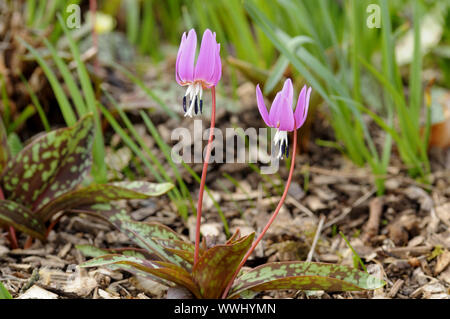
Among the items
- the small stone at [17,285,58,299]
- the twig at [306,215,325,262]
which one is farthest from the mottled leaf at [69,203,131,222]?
the twig at [306,215,325,262]

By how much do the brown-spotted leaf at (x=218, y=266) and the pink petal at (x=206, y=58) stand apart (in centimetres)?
32

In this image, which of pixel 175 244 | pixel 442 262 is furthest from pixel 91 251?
pixel 442 262

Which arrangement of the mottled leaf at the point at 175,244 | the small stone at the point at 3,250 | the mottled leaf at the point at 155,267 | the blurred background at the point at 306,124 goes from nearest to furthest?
the mottled leaf at the point at 155,267 < the mottled leaf at the point at 175,244 < the small stone at the point at 3,250 < the blurred background at the point at 306,124

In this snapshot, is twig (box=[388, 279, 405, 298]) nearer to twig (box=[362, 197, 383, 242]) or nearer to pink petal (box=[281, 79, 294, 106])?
twig (box=[362, 197, 383, 242])

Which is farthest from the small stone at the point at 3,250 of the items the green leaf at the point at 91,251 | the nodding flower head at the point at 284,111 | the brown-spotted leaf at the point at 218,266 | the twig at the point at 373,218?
the twig at the point at 373,218

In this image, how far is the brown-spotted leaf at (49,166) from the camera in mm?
1397

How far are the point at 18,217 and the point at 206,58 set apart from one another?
0.73 metres

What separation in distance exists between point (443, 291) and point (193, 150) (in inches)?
38.5

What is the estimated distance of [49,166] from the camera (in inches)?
55.7

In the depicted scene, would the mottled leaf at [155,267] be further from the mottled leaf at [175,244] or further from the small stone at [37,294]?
the small stone at [37,294]

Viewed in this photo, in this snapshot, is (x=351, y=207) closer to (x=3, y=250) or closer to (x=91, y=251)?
(x=91, y=251)

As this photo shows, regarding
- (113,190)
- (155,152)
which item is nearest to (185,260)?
(113,190)

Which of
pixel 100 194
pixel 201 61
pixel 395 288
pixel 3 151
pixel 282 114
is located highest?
pixel 201 61

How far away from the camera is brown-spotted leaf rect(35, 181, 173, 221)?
4.29 feet
